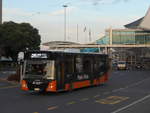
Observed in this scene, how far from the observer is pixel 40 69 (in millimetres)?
16469

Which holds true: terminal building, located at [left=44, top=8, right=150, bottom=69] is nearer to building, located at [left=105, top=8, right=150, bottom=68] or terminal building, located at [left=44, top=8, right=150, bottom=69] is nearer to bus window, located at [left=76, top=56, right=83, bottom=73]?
building, located at [left=105, top=8, right=150, bottom=68]

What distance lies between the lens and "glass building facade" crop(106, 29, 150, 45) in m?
116

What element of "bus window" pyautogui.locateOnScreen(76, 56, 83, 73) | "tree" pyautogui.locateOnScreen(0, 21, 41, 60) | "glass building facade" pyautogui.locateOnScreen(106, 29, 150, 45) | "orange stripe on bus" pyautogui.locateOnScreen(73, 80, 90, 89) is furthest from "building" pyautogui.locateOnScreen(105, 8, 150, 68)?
"bus window" pyautogui.locateOnScreen(76, 56, 83, 73)

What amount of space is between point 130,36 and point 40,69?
104634mm

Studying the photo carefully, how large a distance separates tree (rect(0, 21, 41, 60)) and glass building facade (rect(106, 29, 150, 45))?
6054 cm

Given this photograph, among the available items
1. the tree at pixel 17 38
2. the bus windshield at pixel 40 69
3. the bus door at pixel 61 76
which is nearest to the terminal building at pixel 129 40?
the tree at pixel 17 38

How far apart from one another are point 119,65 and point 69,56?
1950 inches

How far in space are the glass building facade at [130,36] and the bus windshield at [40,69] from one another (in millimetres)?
99474

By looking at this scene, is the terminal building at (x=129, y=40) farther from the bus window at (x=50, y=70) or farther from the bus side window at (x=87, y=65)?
the bus window at (x=50, y=70)

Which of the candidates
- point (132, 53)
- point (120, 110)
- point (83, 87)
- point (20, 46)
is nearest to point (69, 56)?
point (83, 87)

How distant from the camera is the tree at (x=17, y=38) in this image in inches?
2245

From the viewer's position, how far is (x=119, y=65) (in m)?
66.8

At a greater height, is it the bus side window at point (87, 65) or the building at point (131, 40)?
the building at point (131, 40)

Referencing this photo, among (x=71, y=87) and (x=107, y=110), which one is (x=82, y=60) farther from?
(x=107, y=110)
